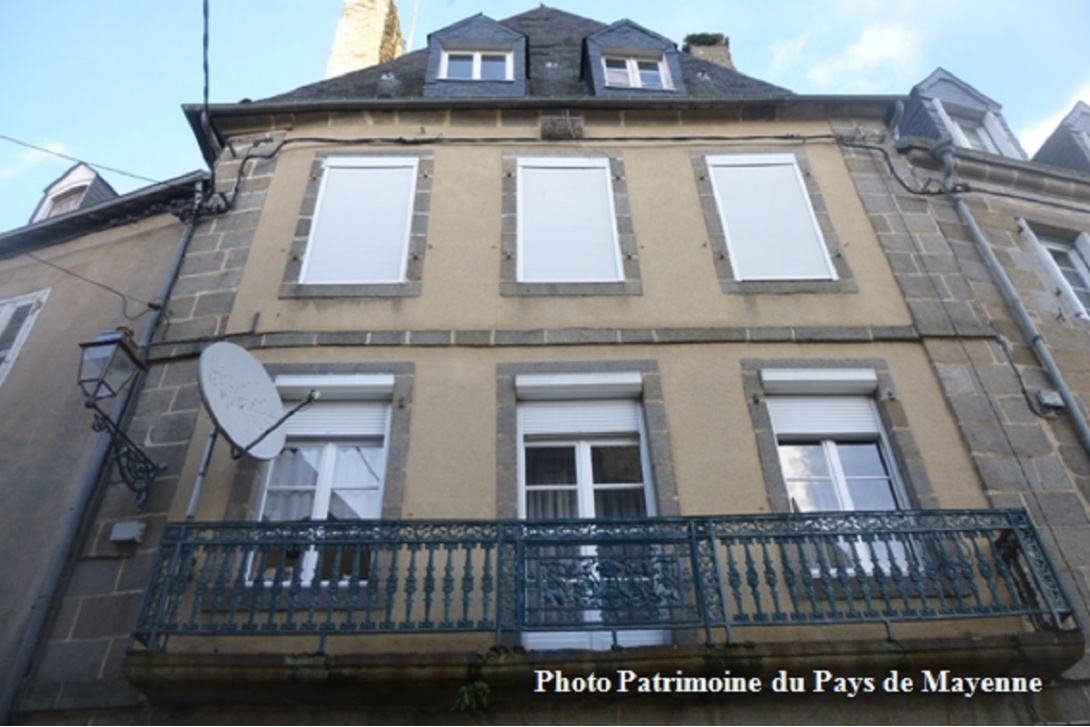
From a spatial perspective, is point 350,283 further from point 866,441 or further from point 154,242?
point 866,441

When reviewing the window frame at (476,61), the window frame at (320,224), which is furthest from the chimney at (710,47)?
the window frame at (320,224)

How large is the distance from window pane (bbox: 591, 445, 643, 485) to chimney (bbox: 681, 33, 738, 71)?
799 centimetres

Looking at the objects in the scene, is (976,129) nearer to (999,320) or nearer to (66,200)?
(999,320)

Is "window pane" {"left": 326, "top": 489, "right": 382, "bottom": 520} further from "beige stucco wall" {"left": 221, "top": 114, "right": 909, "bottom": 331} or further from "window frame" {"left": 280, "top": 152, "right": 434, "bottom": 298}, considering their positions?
"window frame" {"left": 280, "top": 152, "right": 434, "bottom": 298}

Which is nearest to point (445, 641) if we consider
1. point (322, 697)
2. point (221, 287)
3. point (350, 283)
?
point (322, 697)

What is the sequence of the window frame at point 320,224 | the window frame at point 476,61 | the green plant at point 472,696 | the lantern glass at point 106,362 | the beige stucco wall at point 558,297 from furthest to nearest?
the window frame at point 476,61 → the window frame at point 320,224 → the beige stucco wall at point 558,297 → the lantern glass at point 106,362 → the green plant at point 472,696

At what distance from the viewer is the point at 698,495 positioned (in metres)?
5.62

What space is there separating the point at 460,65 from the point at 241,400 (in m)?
5.68

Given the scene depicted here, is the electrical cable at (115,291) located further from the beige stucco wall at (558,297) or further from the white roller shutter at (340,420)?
the white roller shutter at (340,420)

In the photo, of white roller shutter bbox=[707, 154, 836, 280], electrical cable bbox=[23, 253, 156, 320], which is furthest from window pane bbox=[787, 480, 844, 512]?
electrical cable bbox=[23, 253, 156, 320]

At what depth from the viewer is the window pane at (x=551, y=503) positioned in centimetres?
578

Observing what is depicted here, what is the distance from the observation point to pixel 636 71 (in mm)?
9438

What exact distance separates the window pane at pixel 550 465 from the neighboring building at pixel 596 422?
3 centimetres

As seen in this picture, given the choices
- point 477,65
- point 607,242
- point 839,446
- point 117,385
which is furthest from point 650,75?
point 117,385
